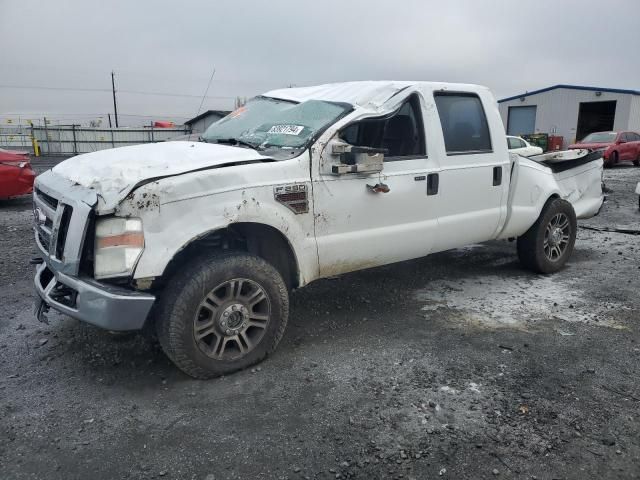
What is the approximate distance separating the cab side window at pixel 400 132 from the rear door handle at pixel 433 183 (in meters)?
0.20

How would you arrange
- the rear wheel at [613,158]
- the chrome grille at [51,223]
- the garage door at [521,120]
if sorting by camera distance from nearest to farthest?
the chrome grille at [51,223]
the rear wheel at [613,158]
the garage door at [521,120]

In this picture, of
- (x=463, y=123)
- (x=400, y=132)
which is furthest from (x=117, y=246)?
(x=463, y=123)

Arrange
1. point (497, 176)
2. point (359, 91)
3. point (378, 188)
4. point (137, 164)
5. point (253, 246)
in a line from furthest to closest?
point (497, 176), point (359, 91), point (378, 188), point (253, 246), point (137, 164)

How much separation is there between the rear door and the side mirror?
0.87 meters

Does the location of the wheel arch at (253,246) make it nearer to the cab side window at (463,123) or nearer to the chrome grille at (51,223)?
the chrome grille at (51,223)

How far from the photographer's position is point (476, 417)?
117 inches

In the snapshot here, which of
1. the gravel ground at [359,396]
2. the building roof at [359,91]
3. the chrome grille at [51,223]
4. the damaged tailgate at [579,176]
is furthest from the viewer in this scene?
the damaged tailgate at [579,176]

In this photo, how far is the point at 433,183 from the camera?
439cm

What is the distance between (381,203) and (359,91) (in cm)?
100

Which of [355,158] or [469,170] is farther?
[469,170]

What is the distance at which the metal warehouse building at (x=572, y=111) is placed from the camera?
1192 inches

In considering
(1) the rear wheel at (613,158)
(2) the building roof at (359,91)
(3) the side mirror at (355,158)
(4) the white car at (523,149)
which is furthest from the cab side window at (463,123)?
(1) the rear wheel at (613,158)

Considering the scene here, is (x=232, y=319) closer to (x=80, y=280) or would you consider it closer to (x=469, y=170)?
(x=80, y=280)

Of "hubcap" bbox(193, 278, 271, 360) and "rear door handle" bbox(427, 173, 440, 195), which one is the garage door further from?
"hubcap" bbox(193, 278, 271, 360)
